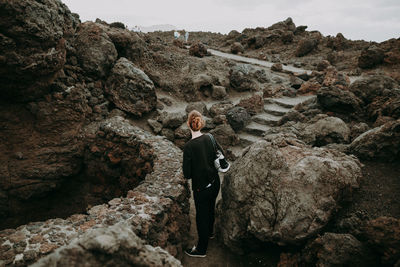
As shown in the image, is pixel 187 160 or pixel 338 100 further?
pixel 338 100

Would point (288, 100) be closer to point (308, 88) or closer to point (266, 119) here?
point (308, 88)

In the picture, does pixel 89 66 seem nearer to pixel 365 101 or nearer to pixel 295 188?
pixel 295 188

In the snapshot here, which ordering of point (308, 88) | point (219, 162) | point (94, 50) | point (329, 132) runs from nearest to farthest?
point (219, 162)
point (329, 132)
point (94, 50)
point (308, 88)

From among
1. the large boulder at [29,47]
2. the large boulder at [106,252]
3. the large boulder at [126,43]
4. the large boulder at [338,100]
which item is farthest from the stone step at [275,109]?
the large boulder at [106,252]

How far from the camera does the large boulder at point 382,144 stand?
16.1ft

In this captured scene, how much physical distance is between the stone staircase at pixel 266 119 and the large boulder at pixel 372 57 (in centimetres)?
543

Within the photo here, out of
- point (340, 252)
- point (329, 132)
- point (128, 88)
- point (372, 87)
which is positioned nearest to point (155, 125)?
point (128, 88)

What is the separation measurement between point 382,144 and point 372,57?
36.0 feet

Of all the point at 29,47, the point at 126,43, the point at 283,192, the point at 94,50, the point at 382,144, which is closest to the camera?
the point at 283,192

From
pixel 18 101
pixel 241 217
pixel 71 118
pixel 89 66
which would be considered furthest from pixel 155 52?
pixel 241 217

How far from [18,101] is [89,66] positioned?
2688 millimetres

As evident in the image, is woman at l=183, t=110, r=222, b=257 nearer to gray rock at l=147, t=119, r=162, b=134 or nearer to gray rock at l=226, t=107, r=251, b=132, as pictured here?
gray rock at l=147, t=119, r=162, b=134

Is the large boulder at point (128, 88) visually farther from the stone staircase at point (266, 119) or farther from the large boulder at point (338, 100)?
the large boulder at point (338, 100)

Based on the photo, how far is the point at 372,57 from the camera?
13.2m
